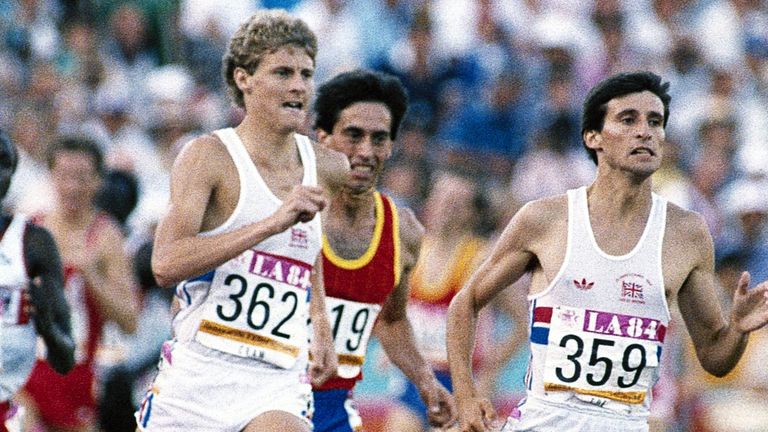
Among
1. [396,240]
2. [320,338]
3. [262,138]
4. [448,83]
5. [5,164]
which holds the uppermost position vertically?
[448,83]

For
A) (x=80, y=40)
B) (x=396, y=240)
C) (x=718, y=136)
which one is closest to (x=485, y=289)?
(x=396, y=240)

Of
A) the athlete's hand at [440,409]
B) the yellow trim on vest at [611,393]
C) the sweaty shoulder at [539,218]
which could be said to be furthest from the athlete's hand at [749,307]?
the athlete's hand at [440,409]

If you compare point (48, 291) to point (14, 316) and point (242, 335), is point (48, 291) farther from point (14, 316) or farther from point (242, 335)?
point (242, 335)

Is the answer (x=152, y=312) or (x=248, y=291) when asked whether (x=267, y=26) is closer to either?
(x=248, y=291)

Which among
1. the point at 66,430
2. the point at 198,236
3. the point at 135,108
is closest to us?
the point at 198,236

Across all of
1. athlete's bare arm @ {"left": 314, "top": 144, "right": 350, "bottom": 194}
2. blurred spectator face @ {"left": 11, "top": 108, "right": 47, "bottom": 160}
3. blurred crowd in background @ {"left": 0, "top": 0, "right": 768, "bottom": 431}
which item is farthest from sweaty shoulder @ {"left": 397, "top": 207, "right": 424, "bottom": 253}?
blurred spectator face @ {"left": 11, "top": 108, "right": 47, "bottom": 160}

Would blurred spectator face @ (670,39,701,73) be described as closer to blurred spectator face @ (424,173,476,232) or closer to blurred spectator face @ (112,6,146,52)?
blurred spectator face @ (424,173,476,232)

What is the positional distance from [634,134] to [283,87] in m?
1.53

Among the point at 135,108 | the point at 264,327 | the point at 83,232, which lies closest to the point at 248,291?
the point at 264,327

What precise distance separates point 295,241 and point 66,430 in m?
3.82

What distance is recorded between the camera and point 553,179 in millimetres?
14430

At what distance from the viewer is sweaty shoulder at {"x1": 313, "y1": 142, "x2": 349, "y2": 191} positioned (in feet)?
25.8

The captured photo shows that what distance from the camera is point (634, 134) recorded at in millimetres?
7695

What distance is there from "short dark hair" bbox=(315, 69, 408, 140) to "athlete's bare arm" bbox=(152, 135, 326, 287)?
1762 millimetres
